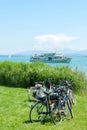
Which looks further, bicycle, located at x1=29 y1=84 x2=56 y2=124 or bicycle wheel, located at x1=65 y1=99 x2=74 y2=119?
bicycle wheel, located at x1=65 y1=99 x2=74 y2=119

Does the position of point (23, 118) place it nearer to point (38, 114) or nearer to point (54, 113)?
point (38, 114)

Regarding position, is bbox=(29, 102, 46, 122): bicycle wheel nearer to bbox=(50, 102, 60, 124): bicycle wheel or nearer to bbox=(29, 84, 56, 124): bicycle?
bbox=(29, 84, 56, 124): bicycle

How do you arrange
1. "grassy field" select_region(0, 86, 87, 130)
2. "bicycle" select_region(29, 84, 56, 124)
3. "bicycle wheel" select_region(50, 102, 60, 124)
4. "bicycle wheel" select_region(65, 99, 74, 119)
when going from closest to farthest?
"grassy field" select_region(0, 86, 87, 130) < "bicycle" select_region(29, 84, 56, 124) < "bicycle wheel" select_region(50, 102, 60, 124) < "bicycle wheel" select_region(65, 99, 74, 119)

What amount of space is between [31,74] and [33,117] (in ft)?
36.6

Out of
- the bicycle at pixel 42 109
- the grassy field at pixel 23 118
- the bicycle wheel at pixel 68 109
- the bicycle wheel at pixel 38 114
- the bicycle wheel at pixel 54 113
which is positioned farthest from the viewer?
the bicycle wheel at pixel 68 109

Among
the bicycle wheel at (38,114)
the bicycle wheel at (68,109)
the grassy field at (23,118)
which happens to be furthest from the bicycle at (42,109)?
the bicycle wheel at (68,109)

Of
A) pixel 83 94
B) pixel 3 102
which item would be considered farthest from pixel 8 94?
pixel 83 94

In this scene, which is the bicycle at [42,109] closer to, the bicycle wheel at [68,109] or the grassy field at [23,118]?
the grassy field at [23,118]

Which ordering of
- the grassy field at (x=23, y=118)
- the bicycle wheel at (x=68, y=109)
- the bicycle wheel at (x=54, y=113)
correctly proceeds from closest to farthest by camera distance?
the grassy field at (x=23, y=118) → the bicycle wheel at (x=54, y=113) → the bicycle wheel at (x=68, y=109)

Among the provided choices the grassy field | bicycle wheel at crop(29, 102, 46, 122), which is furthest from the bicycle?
the grassy field

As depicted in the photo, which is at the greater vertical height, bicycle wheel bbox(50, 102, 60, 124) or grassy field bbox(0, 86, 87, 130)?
bicycle wheel bbox(50, 102, 60, 124)

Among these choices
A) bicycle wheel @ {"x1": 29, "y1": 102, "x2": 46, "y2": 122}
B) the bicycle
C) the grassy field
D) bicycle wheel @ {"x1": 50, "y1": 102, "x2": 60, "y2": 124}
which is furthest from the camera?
bicycle wheel @ {"x1": 29, "y1": 102, "x2": 46, "y2": 122}

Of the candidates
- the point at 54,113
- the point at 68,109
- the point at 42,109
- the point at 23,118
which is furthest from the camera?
the point at 68,109

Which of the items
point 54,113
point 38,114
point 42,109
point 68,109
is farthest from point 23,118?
point 68,109
